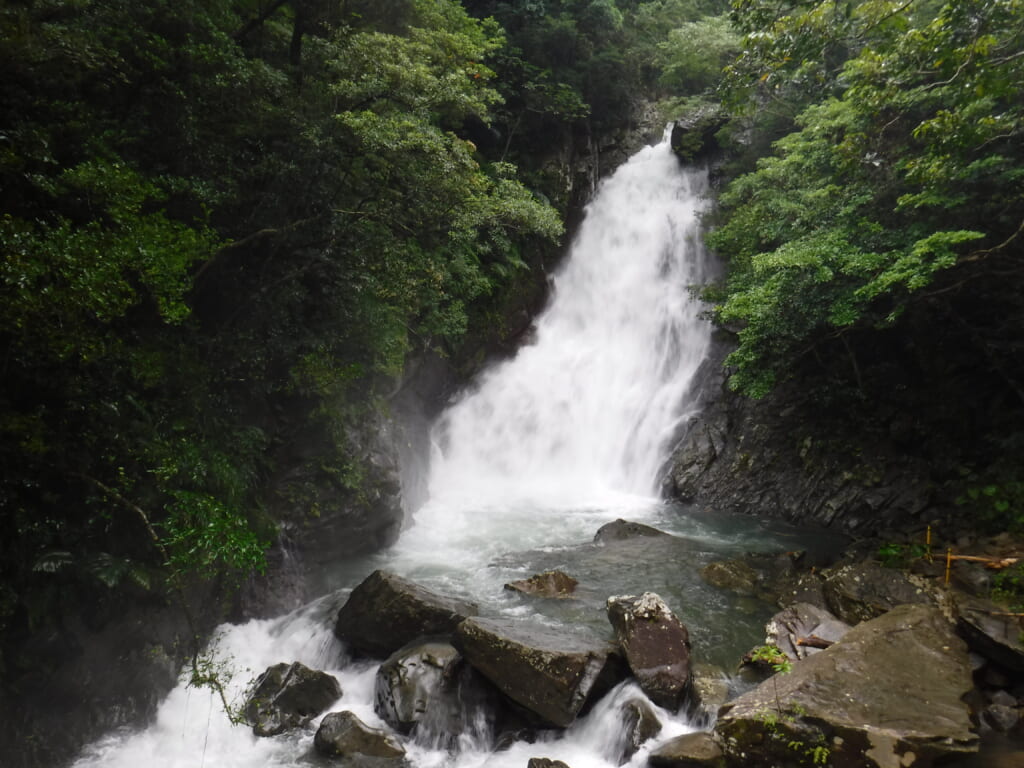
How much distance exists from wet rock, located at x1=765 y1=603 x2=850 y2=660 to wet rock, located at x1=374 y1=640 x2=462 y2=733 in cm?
358

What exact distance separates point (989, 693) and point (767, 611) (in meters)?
2.55

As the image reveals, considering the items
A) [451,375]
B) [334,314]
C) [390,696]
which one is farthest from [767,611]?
[451,375]

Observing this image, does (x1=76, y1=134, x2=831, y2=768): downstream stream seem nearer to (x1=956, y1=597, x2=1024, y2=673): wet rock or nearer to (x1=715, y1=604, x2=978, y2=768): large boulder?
(x1=715, y1=604, x2=978, y2=768): large boulder

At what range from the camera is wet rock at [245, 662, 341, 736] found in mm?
6359

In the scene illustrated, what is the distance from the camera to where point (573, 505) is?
45.8ft

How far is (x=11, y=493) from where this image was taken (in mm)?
5246

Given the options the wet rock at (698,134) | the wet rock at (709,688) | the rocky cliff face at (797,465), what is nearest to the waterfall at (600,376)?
the wet rock at (698,134)

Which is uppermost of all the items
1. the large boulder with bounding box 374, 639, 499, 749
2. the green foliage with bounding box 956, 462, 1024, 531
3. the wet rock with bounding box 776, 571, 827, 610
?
the green foliage with bounding box 956, 462, 1024, 531

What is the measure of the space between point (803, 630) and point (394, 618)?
→ 188 inches

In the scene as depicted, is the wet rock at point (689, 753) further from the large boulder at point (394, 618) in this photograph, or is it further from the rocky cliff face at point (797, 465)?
the rocky cliff face at point (797, 465)

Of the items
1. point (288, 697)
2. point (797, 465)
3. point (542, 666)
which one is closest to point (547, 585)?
point (542, 666)

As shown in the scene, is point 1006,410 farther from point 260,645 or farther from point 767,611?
point 260,645

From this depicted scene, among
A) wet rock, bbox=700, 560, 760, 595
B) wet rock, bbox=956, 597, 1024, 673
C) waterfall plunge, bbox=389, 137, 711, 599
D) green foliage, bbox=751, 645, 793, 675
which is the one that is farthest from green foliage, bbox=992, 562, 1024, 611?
waterfall plunge, bbox=389, 137, 711, 599

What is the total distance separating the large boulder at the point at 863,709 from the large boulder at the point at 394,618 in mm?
3418
